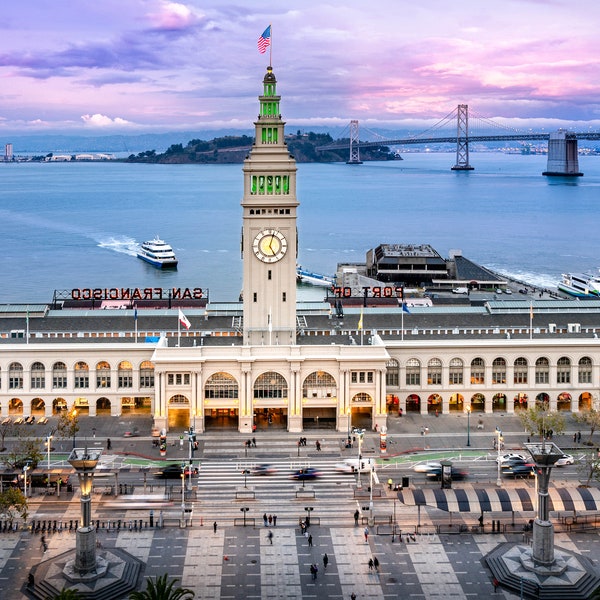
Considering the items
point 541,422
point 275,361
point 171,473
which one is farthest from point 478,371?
point 171,473

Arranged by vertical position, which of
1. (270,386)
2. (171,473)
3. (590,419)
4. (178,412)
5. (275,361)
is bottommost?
(171,473)

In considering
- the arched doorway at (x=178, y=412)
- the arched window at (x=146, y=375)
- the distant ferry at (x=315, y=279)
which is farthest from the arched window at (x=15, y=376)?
the distant ferry at (x=315, y=279)

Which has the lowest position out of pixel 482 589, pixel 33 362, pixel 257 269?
pixel 482 589

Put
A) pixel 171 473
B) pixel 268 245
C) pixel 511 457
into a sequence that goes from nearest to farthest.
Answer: pixel 171 473, pixel 511 457, pixel 268 245

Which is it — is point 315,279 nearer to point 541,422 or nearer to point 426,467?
point 541,422

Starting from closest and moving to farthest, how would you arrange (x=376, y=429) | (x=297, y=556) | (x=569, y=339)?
1. (x=297, y=556)
2. (x=376, y=429)
3. (x=569, y=339)

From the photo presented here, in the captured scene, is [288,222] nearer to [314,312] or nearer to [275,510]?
[314,312]


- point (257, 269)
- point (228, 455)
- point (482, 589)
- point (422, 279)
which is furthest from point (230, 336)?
point (422, 279)
